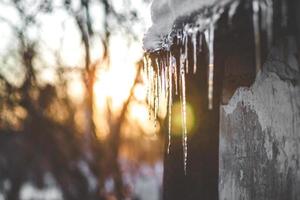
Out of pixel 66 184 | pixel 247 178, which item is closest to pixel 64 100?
pixel 66 184

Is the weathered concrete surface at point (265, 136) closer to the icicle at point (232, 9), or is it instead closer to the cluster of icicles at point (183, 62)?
the cluster of icicles at point (183, 62)

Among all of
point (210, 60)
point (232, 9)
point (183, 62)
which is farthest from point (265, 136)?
point (232, 9)

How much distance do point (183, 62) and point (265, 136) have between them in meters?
0.89

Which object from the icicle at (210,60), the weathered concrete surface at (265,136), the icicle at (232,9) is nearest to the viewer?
the icicle at (232,9)

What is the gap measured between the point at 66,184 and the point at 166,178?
790 cm

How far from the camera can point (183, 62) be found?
124 inches

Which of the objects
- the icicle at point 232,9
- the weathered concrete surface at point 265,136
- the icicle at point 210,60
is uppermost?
the icicle at point 232,9

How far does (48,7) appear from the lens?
898 centimetres

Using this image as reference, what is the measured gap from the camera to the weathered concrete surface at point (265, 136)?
2.54 m

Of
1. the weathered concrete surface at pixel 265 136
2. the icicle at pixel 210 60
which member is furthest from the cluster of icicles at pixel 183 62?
the weathered concrete surface at pixel 265 136

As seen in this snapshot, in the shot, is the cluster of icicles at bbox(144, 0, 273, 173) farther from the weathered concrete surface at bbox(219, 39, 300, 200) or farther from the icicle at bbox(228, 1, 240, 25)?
the weathered concrete surface at bbox(219, 39, 300, 200)

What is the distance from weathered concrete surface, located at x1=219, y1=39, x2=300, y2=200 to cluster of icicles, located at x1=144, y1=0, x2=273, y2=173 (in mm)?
215

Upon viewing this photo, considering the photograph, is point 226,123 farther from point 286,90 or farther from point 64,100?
point 64,100

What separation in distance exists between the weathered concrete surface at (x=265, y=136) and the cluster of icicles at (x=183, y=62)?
22 centimetres
